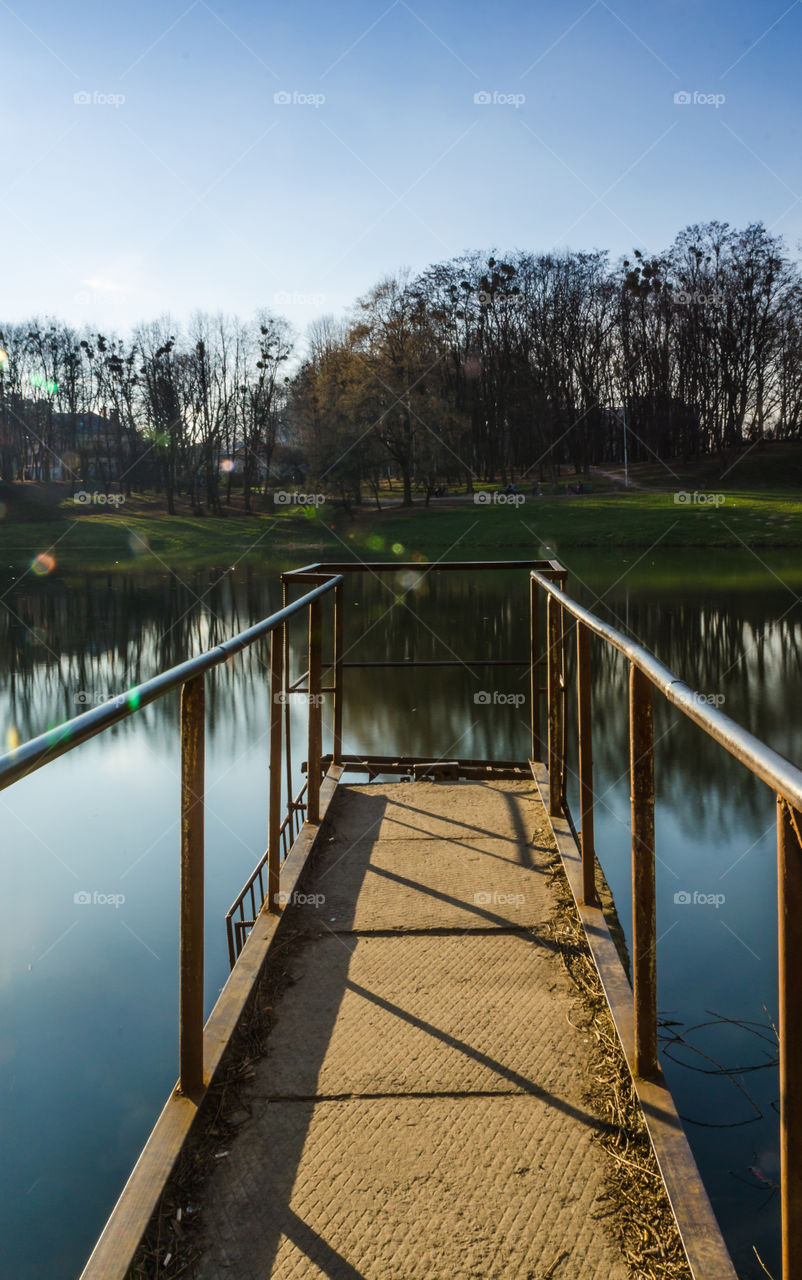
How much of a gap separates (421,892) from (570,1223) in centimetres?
183

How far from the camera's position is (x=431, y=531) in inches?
1336

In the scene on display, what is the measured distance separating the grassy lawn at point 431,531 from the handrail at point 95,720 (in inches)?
1051

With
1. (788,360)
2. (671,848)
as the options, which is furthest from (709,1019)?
(788,360)

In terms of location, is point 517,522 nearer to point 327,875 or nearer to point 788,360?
point 788,360

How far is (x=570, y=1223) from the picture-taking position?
1.94 metres

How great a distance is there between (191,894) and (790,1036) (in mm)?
1477

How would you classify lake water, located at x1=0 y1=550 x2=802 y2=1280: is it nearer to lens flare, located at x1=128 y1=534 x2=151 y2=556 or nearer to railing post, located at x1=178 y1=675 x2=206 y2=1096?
railing post, located at x1=178 y1=675 x2=206 y2=1096

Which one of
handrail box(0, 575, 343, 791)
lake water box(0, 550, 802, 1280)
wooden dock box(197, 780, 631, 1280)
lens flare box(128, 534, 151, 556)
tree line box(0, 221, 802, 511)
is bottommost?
lake water box(0, 550, 802, 1280)

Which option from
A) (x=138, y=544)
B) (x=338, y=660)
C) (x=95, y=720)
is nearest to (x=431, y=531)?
(x=138, y=544)

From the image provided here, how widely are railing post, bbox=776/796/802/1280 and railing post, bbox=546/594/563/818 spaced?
322cm

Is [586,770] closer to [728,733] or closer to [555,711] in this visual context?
[555,711]

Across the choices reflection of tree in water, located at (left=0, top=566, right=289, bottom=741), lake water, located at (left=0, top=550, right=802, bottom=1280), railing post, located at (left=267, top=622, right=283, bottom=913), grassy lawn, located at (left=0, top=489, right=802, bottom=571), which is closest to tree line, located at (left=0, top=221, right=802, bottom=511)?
Answer: grassy lawn, located at (left=0, top=489, right=802, bottom=571)

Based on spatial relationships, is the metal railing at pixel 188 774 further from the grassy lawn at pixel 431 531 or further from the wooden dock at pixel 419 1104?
the grassy lawn at pixel 431 531

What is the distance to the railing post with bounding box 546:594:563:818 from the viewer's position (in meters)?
4.43
